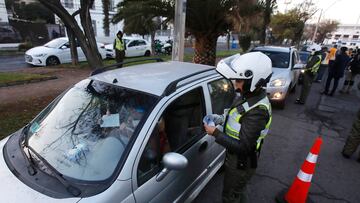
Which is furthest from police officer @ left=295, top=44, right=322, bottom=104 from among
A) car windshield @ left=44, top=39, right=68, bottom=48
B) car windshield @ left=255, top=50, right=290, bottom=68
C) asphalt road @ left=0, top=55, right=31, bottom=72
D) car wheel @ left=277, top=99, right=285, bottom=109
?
asphalt road @ left=0, top=55, right=31, bottom=72

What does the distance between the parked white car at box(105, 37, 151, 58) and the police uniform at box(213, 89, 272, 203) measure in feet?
52.0

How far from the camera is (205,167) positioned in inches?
113

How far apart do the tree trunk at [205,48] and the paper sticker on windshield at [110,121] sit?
7.11 metres

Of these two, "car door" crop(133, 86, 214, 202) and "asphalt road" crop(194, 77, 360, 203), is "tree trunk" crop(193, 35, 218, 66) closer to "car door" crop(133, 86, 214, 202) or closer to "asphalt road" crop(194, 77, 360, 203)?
"asphalt road" crop(194, 77, 360, 203)

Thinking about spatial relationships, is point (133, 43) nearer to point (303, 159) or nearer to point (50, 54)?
point (50, 54)

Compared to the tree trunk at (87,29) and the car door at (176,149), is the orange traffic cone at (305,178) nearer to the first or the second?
the car door at (176,149)

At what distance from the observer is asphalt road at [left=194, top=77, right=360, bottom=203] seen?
3.31 metres

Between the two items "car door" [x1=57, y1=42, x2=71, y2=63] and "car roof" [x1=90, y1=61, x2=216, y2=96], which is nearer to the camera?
"car roof" [x1=90, y1=61, x2=216, y2=96]

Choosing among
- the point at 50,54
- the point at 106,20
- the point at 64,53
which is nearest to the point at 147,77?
the point at 50,54

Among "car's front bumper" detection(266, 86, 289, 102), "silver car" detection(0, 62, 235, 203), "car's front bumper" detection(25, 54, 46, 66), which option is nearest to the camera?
"silver car" detection(0, 62, 235, 203)

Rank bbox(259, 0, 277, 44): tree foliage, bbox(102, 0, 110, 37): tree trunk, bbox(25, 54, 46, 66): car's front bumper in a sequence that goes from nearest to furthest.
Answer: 1. bbox(259, 0, 277, 44): tree foliage
2. bbox(25, 54, 46, 66): car's front bumper
3. bbox(102, 0, 110, 37): tree trunk

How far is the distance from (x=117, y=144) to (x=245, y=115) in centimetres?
110

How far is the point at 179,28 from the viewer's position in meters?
5.92

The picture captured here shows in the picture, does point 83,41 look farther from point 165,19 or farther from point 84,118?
point 84,118
